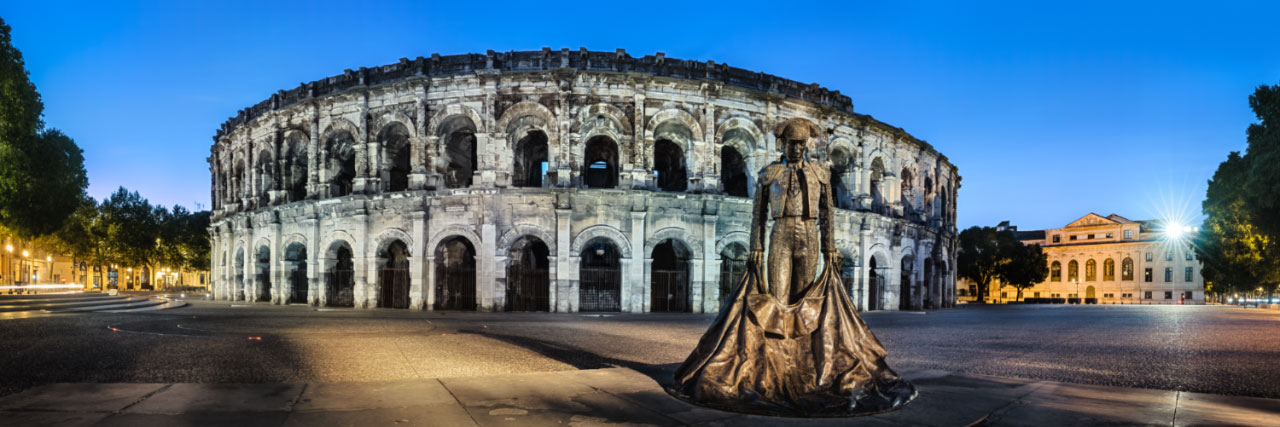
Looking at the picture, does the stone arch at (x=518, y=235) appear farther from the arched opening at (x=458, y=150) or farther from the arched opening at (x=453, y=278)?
the arched opening at (x=458, y=150)

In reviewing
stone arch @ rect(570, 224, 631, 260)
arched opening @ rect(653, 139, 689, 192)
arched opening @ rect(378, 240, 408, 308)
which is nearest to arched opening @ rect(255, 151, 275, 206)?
arched opening @ rect(378, 240, 408, 308)

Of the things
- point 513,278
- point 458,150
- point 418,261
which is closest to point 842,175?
point 513,278

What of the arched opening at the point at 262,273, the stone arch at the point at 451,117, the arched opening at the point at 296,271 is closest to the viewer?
the stone arch at the point at 451,117

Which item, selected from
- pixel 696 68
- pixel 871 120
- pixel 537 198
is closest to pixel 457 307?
pixel 537 198

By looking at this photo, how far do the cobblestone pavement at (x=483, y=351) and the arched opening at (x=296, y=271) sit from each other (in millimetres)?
9809

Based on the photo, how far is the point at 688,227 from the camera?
2088 centimetres

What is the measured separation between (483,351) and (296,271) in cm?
Answer: 1927

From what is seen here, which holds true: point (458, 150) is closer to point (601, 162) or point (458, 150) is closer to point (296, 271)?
point (601, 162)

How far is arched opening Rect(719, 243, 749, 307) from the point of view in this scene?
74.0 ft

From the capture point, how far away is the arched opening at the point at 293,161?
24.6 metres

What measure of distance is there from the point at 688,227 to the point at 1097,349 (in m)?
12.0

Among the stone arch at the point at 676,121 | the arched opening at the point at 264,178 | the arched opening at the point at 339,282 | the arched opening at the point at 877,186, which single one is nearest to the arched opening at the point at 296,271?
the arched opening at the point at 339,282

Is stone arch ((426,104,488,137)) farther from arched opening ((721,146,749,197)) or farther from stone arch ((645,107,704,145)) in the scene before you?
arched opening ((721,146,749,197))

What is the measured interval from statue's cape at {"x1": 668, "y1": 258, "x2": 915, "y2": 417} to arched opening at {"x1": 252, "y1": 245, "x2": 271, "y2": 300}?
25.9 m
